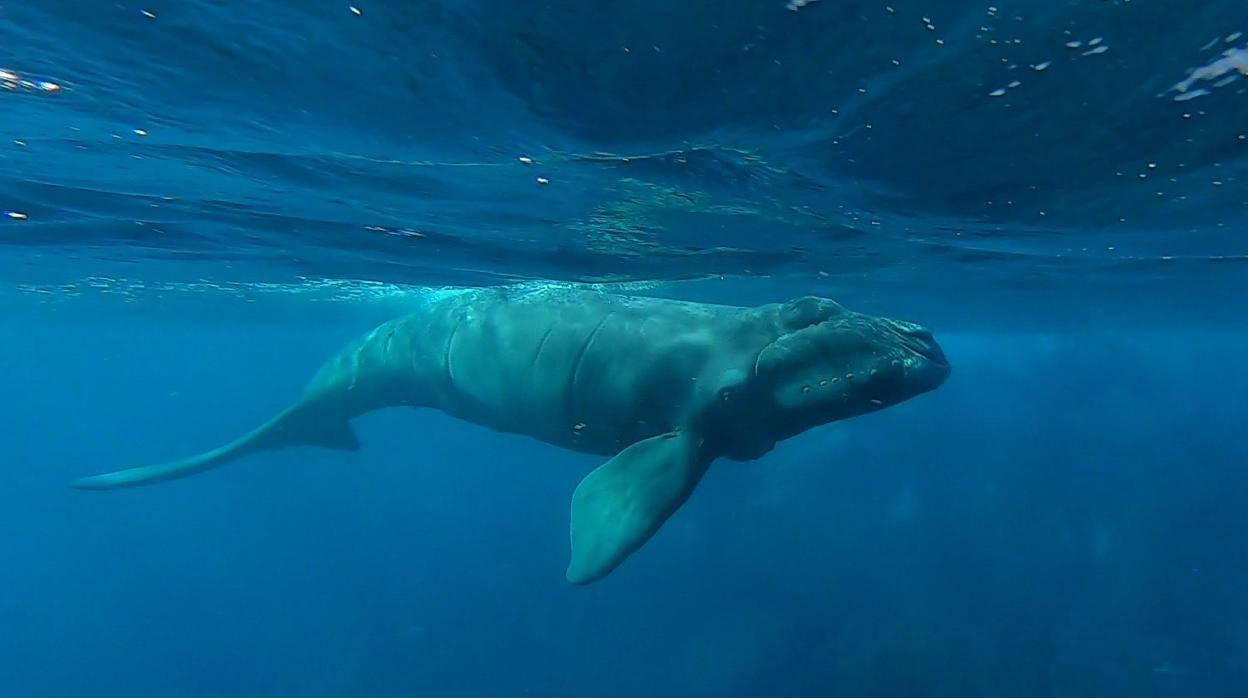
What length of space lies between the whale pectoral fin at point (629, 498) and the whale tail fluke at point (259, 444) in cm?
764

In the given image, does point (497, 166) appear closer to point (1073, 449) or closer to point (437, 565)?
point (1073, 449)

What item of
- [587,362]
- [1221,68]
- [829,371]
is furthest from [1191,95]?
[587,362]

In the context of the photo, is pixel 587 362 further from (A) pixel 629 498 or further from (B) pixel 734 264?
(B) pixel 734 264

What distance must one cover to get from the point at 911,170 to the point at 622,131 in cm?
425

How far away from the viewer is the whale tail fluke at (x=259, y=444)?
1332cm

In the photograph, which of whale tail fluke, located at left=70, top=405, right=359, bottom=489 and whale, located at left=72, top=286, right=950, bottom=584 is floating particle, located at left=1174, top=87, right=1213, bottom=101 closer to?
whale, located at left=72, top=286, right=950, bottom=584

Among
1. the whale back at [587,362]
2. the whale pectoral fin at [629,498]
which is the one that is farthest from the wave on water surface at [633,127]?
the whale pectoral fin at [629,498]

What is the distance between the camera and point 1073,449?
3347 centimetres

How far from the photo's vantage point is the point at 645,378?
307 inches

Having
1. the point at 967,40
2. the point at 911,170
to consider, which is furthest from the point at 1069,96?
the point at 911,170

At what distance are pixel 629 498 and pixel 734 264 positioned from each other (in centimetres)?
1328

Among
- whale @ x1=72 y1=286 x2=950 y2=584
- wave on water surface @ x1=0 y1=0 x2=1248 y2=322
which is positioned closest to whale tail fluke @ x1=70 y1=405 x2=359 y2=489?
whale @ x1=72 y1=286 x2=950 y2=584

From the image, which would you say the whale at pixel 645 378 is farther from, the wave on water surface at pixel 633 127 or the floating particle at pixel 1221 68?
the floating particle at pixel 1221 68

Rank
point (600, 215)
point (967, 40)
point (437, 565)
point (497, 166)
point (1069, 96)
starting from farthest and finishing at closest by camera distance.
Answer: point (437, 565) < point (600, 215) < point (497, 166) < point (1069, 96) < point (967, 40)
